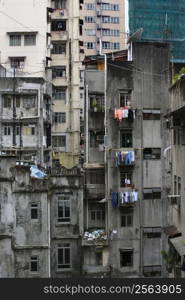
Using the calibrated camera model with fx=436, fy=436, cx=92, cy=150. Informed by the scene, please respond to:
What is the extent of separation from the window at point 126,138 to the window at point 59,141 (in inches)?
589

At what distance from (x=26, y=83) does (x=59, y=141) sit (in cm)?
879

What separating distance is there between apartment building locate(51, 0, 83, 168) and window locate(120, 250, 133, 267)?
15.3 meters

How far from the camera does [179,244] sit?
13172mm

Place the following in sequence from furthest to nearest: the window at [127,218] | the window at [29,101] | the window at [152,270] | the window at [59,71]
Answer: the window at [59,71], the window at [29,101], the window at [127,218], the window at [152,270]

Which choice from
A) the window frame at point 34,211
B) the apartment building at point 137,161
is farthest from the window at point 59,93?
the window frame at point 34,211

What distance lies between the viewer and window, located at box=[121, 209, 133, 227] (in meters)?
23.9

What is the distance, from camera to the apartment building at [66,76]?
38.6 meters

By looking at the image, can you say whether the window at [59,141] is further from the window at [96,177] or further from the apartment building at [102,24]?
the apartment building at [102,24]

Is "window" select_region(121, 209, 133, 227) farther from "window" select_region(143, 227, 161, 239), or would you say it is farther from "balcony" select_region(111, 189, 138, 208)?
"window" select_region(143, 227, 161, 239)

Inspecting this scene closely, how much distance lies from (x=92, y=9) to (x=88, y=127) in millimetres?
46866

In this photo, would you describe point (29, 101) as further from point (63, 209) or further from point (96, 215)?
point (96, 215)

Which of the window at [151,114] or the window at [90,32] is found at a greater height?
the window at [90,32]

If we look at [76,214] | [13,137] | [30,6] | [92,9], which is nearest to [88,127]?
[76,214]

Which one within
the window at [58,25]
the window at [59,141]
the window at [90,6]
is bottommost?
the window at [59,141]
